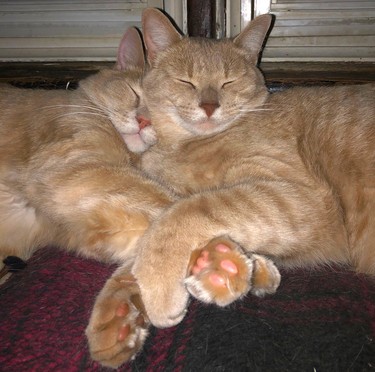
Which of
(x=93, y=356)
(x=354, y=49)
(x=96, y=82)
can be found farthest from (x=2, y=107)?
(x=354, y=49)

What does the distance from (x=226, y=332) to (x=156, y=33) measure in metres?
1.46

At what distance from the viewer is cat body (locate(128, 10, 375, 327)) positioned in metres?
1.25

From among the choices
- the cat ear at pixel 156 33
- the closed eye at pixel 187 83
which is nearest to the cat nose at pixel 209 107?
the closed eye at pixel 187 83

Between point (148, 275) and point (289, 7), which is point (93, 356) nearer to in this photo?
point (148, 275)

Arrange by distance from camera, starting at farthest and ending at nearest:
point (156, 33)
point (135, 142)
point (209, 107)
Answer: point (156, 33) → point (135, 142) → point (209, 107)

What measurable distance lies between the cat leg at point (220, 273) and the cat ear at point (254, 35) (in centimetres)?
123

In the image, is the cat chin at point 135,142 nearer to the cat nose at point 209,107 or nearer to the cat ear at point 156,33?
the cat nose at point 209,107

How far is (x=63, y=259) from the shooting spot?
1.66 metres

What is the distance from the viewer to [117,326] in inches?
44.9

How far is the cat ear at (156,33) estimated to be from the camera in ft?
6.49

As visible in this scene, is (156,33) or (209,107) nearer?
(209,107)

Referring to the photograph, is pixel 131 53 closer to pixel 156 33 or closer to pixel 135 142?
pixel 156 33

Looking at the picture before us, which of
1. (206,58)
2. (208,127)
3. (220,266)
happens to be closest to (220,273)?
(220,266)

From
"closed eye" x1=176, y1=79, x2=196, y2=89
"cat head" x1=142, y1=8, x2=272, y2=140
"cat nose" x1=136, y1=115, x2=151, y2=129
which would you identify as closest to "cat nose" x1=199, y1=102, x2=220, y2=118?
"cat head" x1=142, y1=8, x2=272, y2=140
